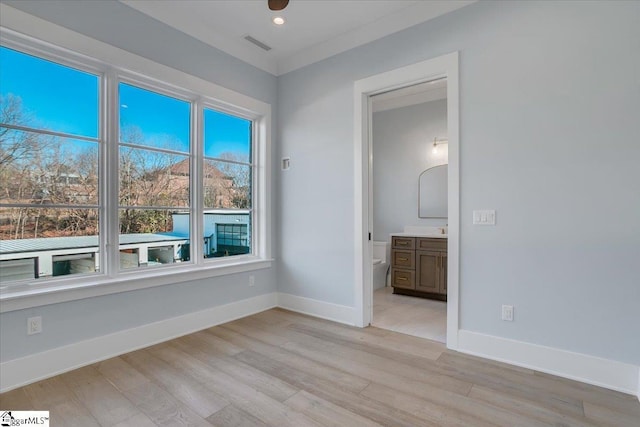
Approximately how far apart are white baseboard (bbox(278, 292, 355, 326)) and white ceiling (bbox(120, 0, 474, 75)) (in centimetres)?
280

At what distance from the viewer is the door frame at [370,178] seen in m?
2.76

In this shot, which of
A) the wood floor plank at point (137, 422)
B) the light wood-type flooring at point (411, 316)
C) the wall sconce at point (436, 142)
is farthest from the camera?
the wall sconce at point (436, 142)

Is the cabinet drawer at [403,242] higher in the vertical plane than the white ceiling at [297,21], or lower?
lower

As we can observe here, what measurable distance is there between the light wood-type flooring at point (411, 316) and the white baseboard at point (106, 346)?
160 cm

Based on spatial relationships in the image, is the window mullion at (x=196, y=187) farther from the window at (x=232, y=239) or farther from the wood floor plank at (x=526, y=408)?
the wood floor plank at (x=526, y=408)

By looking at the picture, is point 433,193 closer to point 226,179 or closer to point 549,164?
point 549,164

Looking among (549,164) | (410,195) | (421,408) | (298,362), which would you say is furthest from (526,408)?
(410,195)

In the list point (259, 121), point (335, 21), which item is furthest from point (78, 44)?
point (335, 21)

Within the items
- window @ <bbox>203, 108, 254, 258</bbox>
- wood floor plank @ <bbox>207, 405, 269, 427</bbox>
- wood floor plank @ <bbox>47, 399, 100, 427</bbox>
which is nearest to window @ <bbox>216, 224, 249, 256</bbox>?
window @ <bbox>203, 108, 254, 258</bbox>

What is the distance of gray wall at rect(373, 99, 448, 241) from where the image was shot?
514cm

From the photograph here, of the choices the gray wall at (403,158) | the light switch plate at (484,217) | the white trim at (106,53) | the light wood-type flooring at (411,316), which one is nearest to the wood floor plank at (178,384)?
the light wood-type flooring at (411,316)

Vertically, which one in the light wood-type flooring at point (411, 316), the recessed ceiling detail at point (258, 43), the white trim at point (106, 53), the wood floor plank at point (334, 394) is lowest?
the light wood-type flooring at point (411, 316)

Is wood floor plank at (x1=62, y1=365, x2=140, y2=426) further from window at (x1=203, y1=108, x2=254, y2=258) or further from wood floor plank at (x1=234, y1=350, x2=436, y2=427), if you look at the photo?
window at (x1=203, y1=108, x2=254, y2=258)

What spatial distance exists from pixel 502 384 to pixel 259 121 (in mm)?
3550
